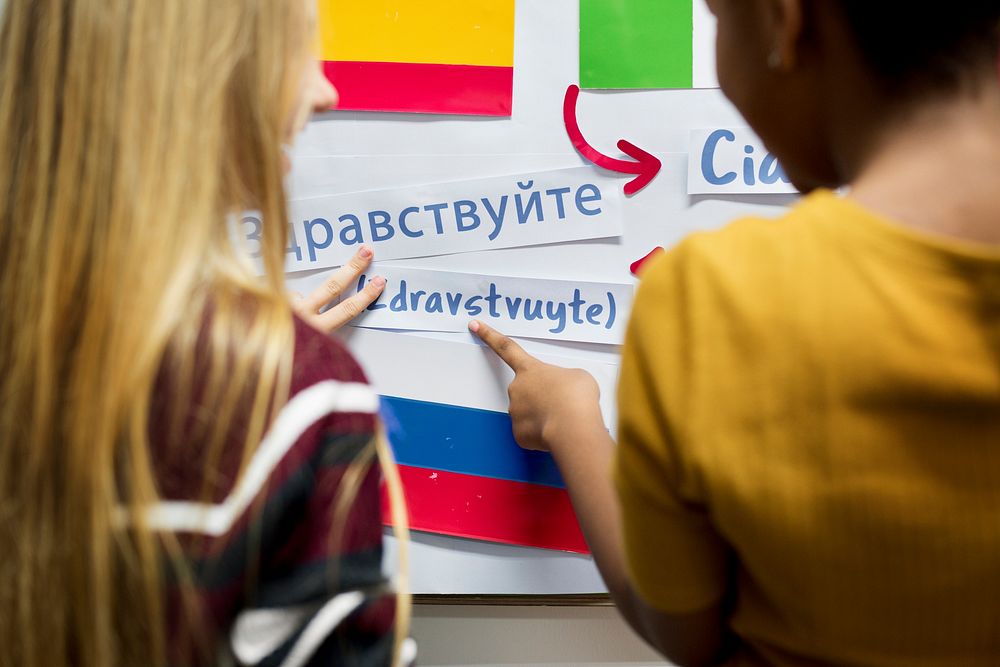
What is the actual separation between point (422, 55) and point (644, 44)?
0.56 ft

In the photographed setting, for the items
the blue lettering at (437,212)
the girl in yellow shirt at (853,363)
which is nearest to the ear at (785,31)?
the girl in yellow shirt at (853,363)

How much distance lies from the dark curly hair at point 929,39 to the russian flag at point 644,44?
1.04ft

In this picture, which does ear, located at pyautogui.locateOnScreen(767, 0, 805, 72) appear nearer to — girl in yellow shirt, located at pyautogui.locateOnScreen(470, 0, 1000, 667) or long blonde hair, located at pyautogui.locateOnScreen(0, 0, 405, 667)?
girl in yellow shirt, located at pyautogui.locateOnScreen(470, 0, 1000, 667)

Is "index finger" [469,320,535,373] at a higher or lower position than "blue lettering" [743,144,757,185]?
lower

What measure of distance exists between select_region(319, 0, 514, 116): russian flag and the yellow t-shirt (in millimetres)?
343

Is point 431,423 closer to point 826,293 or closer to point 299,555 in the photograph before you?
point 299,555

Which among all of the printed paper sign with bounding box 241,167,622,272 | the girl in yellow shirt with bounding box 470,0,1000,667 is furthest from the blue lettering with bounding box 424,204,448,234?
the girl in yellow shirt with bounding box 470,0,1000,667

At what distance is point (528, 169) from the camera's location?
63 cm

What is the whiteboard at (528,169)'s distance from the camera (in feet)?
2.05

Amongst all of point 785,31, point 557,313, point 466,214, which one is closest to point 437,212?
point 466,214

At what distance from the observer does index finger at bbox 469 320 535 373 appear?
62 cm

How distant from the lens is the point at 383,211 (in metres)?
0.63

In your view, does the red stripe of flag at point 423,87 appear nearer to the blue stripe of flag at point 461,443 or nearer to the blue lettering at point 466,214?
the blue lettering at point 466,214

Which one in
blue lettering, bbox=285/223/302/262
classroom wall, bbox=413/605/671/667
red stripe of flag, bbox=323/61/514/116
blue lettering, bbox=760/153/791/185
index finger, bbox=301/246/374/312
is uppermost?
red stripe of flag, bbox=323/61/514/116
